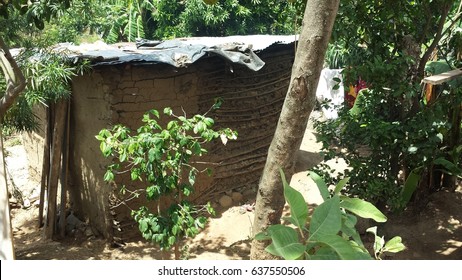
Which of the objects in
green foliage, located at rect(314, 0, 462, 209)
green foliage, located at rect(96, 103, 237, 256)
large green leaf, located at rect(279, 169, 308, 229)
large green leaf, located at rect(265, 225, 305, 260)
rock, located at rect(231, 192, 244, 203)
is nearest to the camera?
large green leaf, located at rect(265, 225, 305, 260)

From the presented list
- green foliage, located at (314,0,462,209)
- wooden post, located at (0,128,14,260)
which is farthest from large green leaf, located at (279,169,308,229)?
green foliage, located at (314,0,462,209)

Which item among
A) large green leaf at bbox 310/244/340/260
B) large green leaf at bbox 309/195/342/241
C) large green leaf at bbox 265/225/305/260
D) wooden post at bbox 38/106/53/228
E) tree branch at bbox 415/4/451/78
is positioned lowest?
wooden post at bbox 38/106/53/228

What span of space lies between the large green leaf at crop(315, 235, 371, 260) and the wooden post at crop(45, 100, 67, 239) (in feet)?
13.5

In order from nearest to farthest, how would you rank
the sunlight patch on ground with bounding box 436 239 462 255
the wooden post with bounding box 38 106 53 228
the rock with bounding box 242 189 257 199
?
the sunlight patch on ground with bounding box 436 239 462 255 → the wooden post with bounding box 38 106 53 228 → the rock with bounding box 242 189 257 199

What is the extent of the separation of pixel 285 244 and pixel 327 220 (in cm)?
19

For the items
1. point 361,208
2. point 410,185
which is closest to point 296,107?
point 361,208

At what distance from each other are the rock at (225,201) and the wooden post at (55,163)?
1981 mm

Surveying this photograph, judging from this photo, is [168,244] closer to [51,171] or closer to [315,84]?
[315,84]

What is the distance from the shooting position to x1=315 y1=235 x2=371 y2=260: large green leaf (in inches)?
65.4

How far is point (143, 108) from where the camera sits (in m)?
4.86

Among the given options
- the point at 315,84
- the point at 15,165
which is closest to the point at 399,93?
the point at 315,84

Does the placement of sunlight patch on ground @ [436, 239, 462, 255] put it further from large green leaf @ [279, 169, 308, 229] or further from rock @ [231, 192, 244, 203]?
large green leaf @ [279, 169, 308, 229]

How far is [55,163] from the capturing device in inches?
204

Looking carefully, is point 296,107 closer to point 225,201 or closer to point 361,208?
point 361,208
